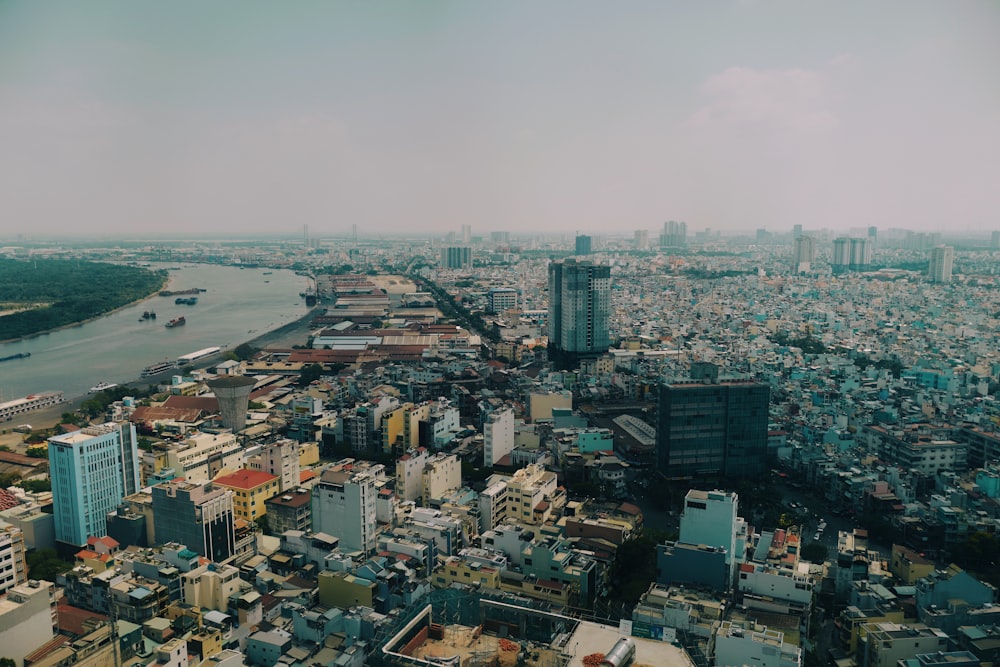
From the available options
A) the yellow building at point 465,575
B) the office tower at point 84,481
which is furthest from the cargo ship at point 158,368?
the yellow building at point 465,575

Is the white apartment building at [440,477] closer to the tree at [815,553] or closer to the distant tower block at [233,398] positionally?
the distant tower block at [233,398]

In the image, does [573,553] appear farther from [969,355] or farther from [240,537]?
[969,355]

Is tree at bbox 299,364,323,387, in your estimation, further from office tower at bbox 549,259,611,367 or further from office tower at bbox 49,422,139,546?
office tower at bbox 49,422,139,546

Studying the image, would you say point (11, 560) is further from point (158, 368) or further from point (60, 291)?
point (60, 291)

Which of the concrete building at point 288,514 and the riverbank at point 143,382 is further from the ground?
the concrete building at point 288,514

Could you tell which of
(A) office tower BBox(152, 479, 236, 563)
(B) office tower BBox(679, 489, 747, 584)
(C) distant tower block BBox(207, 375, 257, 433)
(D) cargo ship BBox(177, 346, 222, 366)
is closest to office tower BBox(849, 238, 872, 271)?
(D) cargo ship BBox(177, 346, 222, 366)

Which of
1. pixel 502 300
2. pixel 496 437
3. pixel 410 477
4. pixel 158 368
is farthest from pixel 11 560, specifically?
pixel 502 300
